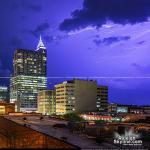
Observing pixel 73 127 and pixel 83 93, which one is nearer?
pixel 73 127

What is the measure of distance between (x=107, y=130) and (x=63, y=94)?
5950 inches

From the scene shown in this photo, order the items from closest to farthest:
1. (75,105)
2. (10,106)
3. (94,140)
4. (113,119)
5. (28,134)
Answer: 1. (94,140)
2. (28,134)
3. (113,119)
4. (10,106)
5. (75,105)

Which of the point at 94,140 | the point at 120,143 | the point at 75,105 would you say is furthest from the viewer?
the point at 75,105

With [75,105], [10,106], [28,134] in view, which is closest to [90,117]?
[10,106]

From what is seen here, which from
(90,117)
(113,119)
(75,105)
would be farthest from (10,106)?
(75,105)

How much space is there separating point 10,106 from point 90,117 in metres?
29.3

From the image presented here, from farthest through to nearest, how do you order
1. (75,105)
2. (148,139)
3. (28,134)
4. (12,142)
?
1. (75,105)
2. (12,142)
3. (148,139)
4. (28,134)

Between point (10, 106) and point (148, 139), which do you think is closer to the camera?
point (148, 139)

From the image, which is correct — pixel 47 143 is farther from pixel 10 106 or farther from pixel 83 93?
pixel 83 93

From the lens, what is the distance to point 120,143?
96.9 feet

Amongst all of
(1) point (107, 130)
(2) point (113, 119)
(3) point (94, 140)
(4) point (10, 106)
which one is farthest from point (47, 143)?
(4) point (10, 106)

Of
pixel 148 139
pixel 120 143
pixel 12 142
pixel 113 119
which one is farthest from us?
pixel 113 119

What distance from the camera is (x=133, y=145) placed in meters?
30.7

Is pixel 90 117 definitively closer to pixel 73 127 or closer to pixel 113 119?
pixel 113 119
